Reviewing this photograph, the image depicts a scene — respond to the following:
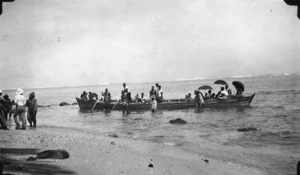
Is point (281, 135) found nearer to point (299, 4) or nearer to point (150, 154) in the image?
point (150, 154)

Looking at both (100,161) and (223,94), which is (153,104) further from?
(100,161)

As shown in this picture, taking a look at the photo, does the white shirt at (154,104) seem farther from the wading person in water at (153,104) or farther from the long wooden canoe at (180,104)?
the long wooden canoe at (180,104)

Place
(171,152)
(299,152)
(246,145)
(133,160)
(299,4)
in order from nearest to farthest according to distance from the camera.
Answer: (299,4)
(133,160)
(171,152)
(299,152)
(246,145)

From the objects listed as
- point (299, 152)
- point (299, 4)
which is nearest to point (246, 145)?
point (299, 152)

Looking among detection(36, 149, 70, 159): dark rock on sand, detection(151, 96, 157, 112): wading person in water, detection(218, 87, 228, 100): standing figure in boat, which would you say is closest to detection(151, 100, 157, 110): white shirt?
detection(151, 96, 157, 112): wading person in water

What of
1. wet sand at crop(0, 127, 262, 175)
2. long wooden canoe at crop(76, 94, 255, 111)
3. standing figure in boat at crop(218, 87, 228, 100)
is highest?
standing figure in boat at crop(218, 87, 228, 100)

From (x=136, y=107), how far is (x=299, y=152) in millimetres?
20133

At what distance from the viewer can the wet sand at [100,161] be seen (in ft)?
21.1

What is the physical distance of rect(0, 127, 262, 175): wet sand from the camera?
253 inches

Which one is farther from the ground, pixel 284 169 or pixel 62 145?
pixel 62 145

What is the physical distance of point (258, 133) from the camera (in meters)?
15.1

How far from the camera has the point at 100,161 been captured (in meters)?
7.39

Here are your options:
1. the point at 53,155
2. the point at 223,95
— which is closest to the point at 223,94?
the point at 223,95

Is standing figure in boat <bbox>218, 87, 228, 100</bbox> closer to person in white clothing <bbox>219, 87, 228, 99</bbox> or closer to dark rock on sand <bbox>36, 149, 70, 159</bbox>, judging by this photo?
person in white clothing <bbox>219, 87, 228, 99</bbox>
